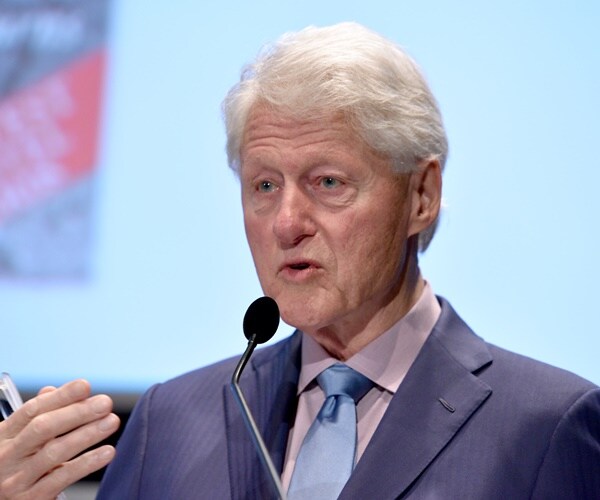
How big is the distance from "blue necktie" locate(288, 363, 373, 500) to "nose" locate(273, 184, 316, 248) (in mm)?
298

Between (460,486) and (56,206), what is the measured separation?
1.69 metres

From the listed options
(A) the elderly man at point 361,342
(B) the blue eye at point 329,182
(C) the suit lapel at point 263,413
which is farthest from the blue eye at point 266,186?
(C) the suit lapel at point 263,413

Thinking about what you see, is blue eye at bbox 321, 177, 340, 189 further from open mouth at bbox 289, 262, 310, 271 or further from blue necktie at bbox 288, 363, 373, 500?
blue necktie at bbox 288, 363, 373, 500

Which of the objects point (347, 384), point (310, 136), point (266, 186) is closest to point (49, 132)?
point (266, 186)

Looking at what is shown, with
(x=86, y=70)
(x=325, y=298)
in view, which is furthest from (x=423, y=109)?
(x=86, y=70)

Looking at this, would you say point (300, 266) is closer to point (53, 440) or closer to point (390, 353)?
point (390, 353)

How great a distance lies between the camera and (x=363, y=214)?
211 cm

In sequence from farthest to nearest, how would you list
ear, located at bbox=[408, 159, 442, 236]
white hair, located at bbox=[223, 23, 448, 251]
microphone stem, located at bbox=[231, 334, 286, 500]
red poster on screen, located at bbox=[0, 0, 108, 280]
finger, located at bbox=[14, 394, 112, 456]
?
red poster on screen, located at bbox=[0, 0, 108, 280]
ear, located at bbox=[408, 159, 442, 236]
white hair, located at bbox=[223, 23, 448, 251]
finger, located at bbox=[14, 394, 112, 456]
microphone stem, located at bbox=[231, 334, 286, 500]

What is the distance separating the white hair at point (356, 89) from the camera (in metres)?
2.08

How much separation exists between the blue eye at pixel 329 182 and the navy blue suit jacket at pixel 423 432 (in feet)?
1.24

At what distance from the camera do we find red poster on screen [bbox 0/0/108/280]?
3.16m

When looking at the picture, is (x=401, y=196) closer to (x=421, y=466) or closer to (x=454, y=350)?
(x=454, y=350)

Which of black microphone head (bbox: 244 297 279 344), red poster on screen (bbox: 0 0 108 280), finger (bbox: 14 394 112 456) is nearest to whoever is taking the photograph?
finger (bbox: 14 394 112 456)

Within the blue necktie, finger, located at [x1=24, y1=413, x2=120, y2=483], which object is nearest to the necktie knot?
the blue necktie
